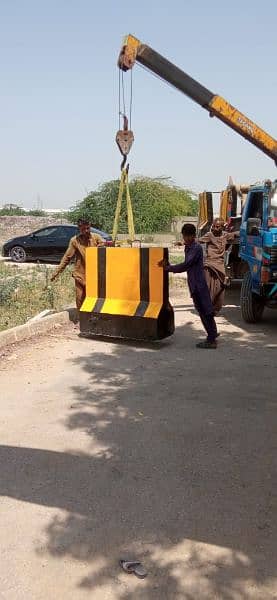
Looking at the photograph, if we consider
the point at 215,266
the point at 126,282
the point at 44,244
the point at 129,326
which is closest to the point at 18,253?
the point at 44,244

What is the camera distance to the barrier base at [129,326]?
6.88 meters

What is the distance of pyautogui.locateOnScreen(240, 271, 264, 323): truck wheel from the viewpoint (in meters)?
8.49

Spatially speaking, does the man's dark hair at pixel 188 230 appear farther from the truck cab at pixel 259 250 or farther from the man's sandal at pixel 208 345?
the man's sandal at pixel 208 345

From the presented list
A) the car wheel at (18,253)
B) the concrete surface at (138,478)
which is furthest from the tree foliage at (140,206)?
the concrete surface at (138,478)

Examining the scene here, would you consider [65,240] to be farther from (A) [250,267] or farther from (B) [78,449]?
(B) [78,449]

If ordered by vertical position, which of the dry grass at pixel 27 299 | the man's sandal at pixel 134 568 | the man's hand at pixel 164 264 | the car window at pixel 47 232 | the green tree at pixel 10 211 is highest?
the green tree at pixel 10 211

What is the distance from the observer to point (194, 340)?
24.4 ft

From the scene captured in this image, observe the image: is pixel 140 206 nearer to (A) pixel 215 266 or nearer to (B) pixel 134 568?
(A) pixel 215 266

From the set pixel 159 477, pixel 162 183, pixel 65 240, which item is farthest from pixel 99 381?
Answer: pixel 162 183

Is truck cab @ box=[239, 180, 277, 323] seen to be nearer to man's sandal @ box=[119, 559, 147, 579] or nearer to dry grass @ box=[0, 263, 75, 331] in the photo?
dry grass @ box=[0, 263, 75, 331]

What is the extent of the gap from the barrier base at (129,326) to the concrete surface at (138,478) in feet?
2.54

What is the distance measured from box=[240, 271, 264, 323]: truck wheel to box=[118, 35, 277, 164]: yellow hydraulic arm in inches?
137

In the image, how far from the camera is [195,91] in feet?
32.8

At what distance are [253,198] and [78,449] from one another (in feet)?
20.0
